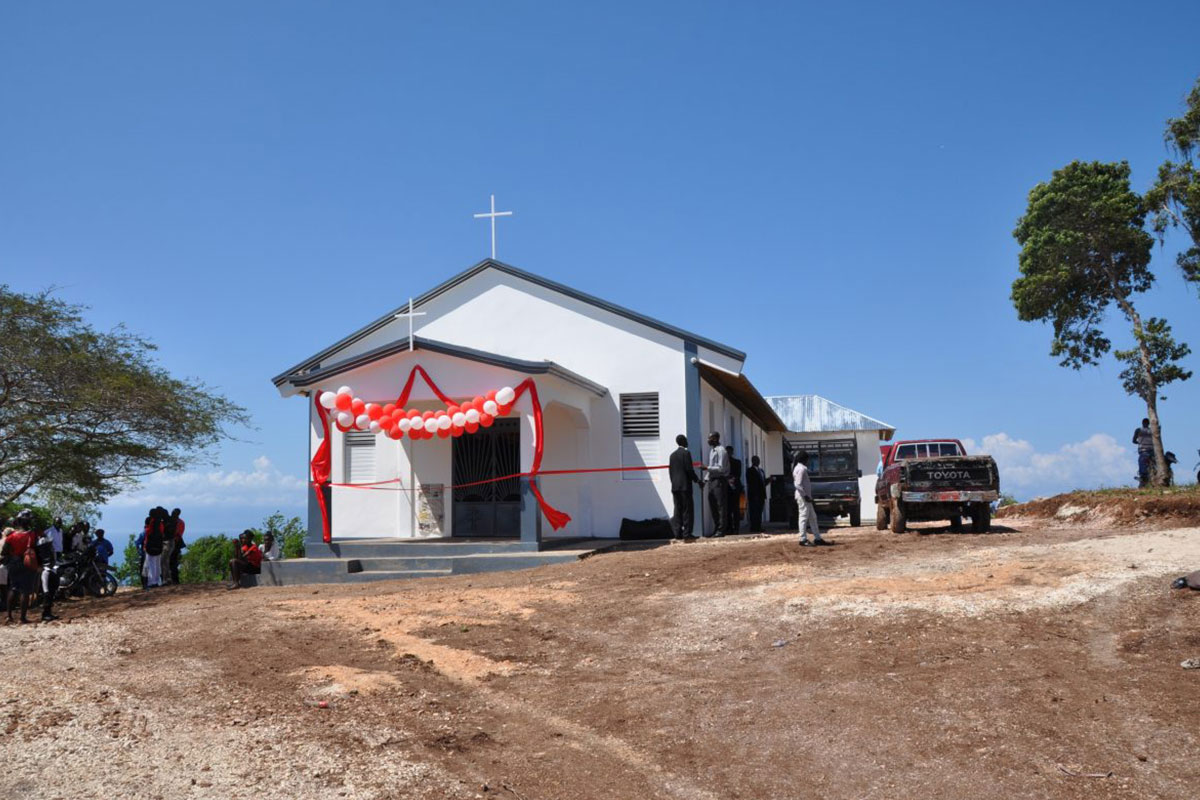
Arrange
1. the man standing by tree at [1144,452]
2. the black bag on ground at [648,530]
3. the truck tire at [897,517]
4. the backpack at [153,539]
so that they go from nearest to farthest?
the truck tire at [897,517] → the black bag on ground at [648,530] → the backpack at [153,539] → the man standing by tree at [1144,452]

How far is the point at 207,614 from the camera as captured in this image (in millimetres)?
12461

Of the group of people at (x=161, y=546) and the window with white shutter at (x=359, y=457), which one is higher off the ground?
the window with white shutter at (x=359, y=457)

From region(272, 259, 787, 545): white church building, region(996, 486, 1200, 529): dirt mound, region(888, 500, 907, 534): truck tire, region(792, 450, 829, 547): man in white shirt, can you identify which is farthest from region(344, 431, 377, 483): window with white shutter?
region(996, 486, 1200, 529): dirt mound

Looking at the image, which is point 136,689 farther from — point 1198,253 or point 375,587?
point 1198,253

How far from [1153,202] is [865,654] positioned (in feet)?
69.4

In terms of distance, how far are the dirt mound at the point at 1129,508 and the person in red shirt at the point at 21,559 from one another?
1705 cm

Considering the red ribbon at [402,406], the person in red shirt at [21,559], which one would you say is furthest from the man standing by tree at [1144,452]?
the person in red shirt at [21,559]

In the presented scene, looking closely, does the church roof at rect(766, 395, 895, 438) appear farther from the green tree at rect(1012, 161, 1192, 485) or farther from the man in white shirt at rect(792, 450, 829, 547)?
the man in white shirt at rect(792, 450, 829, 547)

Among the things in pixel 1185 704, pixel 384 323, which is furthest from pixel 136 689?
pixel 384 323

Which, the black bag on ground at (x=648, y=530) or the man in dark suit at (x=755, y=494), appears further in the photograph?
the man in dark suit at (x=755, y=494)

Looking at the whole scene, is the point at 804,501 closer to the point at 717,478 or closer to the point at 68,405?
the point at 717,478

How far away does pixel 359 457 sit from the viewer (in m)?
19.3

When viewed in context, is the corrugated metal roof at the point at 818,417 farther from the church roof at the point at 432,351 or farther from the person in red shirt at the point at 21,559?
the person in red shirt at the point at 21,559

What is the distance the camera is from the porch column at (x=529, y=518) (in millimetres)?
15914
